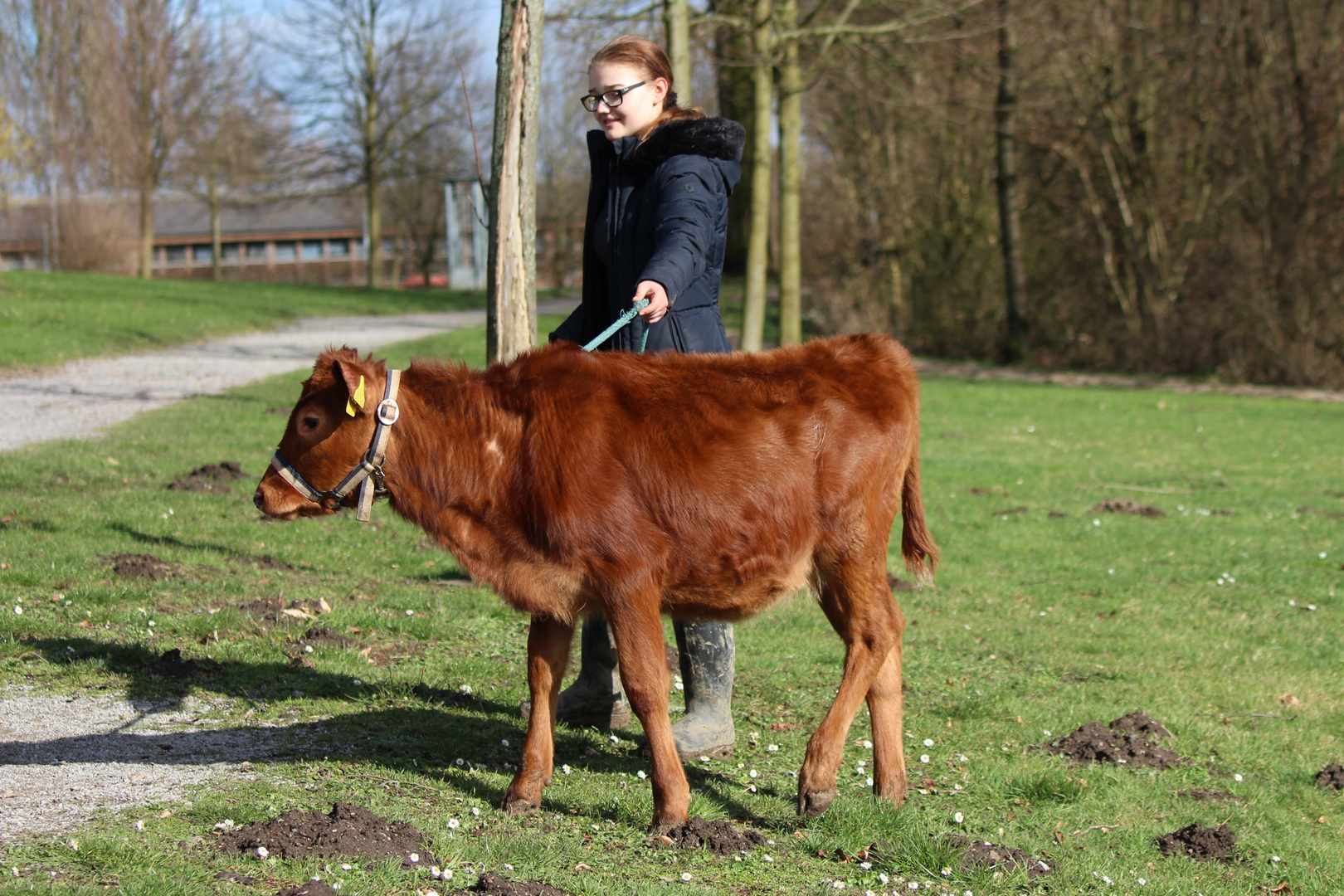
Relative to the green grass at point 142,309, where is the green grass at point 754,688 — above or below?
below

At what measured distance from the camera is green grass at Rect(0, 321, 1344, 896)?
3.87 m

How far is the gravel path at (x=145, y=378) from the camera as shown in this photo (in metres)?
11.5

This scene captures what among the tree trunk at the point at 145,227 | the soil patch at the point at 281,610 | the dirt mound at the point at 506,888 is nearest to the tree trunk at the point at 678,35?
the soil patch at the point at 281,610

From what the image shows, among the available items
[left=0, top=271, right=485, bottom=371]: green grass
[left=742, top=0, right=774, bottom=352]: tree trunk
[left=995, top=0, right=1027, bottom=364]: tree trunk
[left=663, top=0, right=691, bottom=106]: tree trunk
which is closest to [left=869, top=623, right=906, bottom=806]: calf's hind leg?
[left=663, top=0, right=691, bottom=106]: tree trunk

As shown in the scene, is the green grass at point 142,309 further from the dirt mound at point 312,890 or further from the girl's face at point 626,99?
the dirt mound at point 312,890

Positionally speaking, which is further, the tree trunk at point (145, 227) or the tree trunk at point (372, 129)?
the tree trunk at point (372, 129)

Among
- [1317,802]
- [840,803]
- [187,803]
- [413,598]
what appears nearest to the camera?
[187,803]

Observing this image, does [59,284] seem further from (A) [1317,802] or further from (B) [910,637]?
(A) [1317,802]

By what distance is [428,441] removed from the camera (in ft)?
13.1

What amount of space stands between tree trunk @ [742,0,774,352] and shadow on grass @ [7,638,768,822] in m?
14.1

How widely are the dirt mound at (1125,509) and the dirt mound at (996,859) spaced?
734 centimetres

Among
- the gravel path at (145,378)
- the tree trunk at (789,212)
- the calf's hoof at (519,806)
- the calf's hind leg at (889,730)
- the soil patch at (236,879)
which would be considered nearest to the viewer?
the soil patch at (236,879)

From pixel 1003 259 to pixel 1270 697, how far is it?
20.3m

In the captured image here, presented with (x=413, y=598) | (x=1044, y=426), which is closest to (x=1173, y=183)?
(x=1044, y=426)
